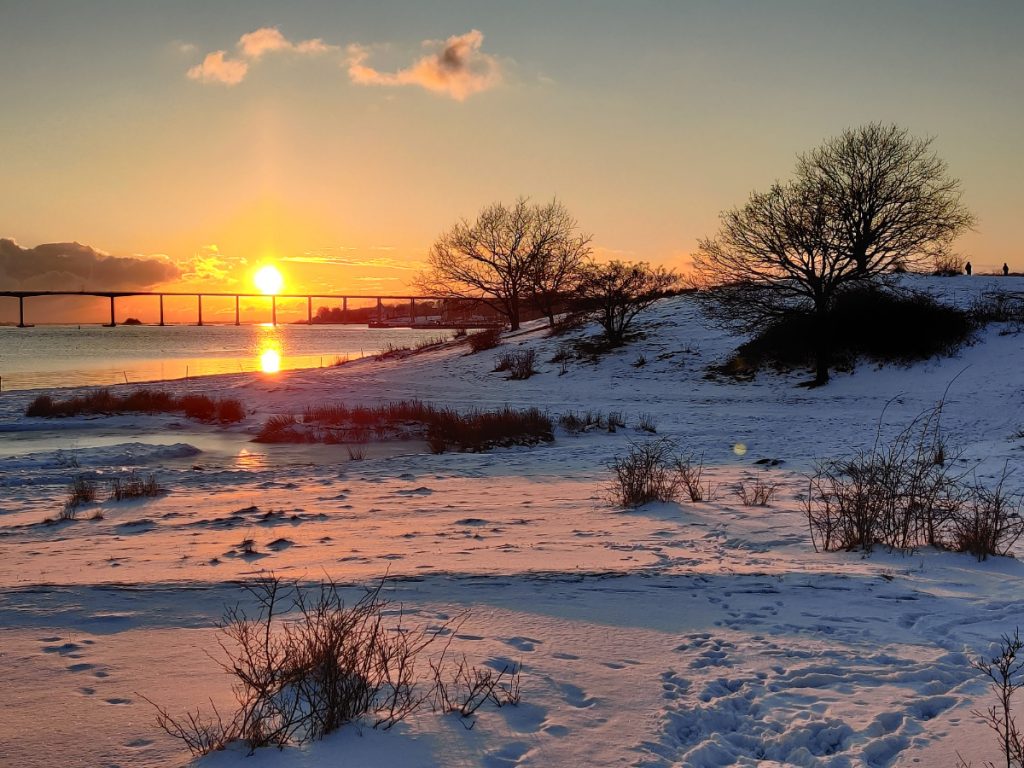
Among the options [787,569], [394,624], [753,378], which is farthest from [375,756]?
[753,378]

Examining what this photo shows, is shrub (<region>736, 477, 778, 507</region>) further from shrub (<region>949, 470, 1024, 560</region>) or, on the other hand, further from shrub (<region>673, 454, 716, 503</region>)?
shrub (<region>949, 470, 1024, 560</region>)

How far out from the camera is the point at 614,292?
3553cm

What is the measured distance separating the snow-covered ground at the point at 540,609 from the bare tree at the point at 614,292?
22916 mm

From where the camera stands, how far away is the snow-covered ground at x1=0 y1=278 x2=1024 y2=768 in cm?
347

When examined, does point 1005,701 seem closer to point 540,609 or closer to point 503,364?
point 540,609

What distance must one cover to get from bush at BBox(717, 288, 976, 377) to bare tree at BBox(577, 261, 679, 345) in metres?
7.27

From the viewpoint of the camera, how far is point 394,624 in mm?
4906

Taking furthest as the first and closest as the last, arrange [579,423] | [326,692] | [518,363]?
[518,363], [579,423], [326,692]

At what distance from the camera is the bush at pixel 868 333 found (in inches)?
1047

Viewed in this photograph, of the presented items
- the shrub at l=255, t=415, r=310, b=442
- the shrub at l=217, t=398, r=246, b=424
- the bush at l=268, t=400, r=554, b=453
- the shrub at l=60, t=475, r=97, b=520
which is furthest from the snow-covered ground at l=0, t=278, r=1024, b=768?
the shrub at l=217, t=398, r=246, b=424

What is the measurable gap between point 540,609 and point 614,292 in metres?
31.2

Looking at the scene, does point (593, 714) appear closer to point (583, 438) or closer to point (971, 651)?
point (971, 651)

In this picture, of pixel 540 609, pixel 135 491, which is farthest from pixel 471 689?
pixel 135 491

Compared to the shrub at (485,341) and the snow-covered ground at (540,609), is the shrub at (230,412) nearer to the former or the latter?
the snow-covered ground at (540,609)
